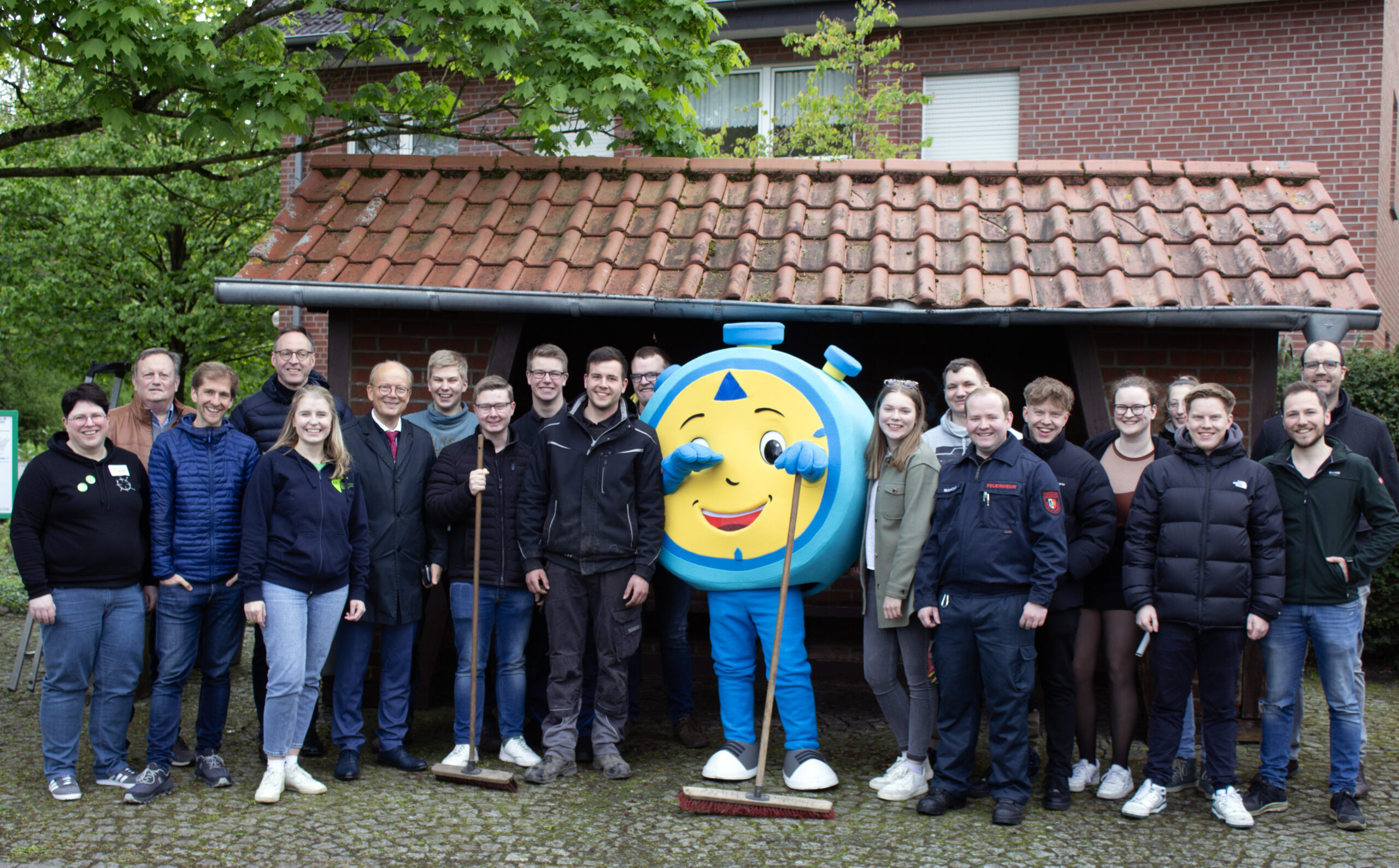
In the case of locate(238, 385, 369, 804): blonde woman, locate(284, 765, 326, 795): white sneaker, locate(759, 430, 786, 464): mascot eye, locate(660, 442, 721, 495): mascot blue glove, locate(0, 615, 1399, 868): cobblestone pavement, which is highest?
locate(759, 430, 786, 464): mascot eye

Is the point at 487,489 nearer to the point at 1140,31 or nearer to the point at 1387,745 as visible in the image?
the point at 1387,745

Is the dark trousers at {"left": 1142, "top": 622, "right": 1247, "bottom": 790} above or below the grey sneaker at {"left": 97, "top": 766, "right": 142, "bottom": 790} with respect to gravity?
above

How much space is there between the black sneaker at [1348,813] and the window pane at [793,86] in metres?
8.66

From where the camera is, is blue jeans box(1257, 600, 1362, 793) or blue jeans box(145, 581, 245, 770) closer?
blue jeans box(1257, 600, 1362, 793)

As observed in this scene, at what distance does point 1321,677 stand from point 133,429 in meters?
5.40

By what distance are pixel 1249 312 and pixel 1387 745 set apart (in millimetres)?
2375

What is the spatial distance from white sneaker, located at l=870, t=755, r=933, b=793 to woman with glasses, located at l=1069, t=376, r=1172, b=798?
22.7 inches

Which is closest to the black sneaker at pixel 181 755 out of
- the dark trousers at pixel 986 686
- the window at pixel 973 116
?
the dark trousers at pixel 986 686

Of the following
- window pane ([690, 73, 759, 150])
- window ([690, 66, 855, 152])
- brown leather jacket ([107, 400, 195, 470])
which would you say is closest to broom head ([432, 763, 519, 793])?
brown leather jacket ([107, 400, 195, 470])

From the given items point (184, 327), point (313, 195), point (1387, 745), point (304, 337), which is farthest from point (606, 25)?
point (184, 327)

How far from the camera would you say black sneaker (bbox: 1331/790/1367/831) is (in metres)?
4.16

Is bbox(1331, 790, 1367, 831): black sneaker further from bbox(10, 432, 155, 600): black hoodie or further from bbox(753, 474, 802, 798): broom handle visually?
bbox(10, 432, 155, 600): black hoodie

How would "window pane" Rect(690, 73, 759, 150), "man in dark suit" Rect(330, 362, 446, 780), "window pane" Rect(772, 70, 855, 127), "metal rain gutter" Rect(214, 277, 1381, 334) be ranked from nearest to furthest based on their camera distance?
1. "man in dark suit" Rect(330, 362, 446, 780)
2. "metal rain gutter" Rect(214, 277, 1381, 334)
3. "window pane" Rect(772, 70, 855, 127)
4. "window pane" Rect(690, 73, 759, 150)

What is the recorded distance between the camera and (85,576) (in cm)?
425
